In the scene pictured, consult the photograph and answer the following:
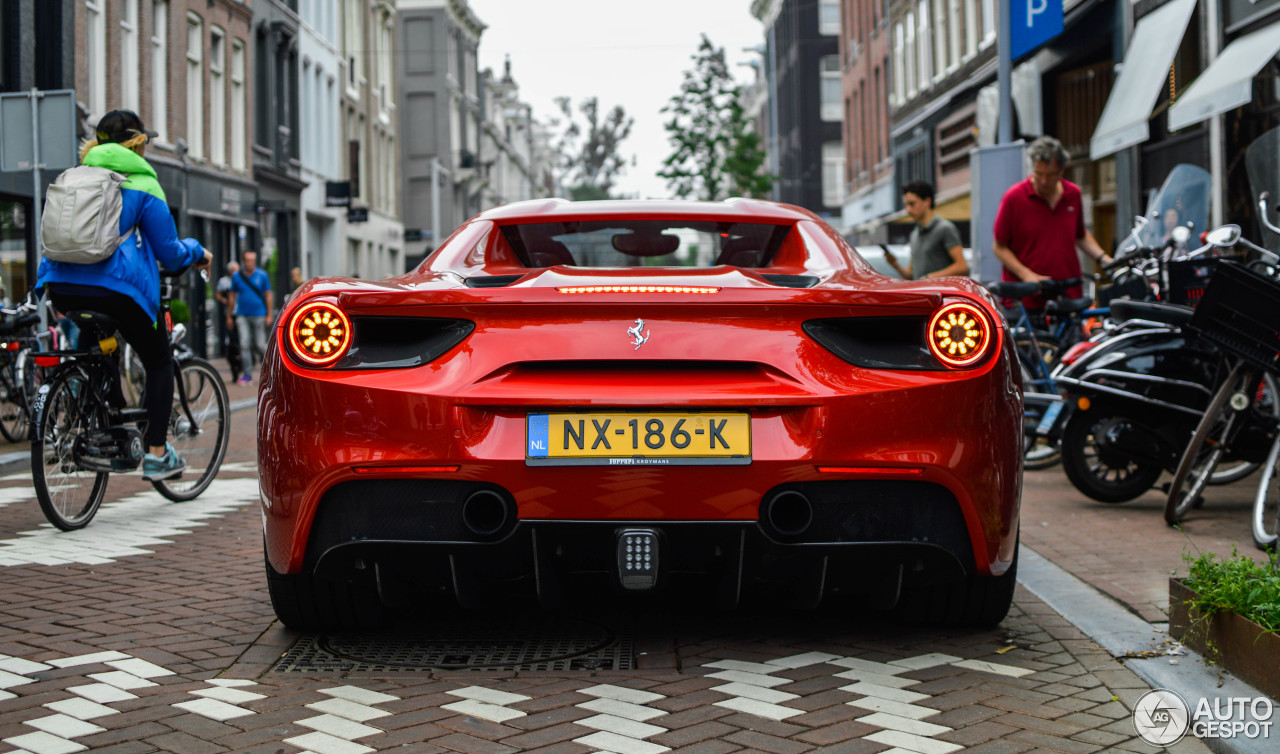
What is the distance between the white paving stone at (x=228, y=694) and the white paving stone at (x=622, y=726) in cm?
81

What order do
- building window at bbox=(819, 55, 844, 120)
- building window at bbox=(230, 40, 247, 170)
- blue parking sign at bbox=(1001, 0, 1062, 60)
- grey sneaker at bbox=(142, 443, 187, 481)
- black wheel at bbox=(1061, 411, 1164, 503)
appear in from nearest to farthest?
grey sneaker at bbox=(142, 443, 187, 481) < black wheel at bbox=(1061, 411, 1164, 503) < blue parking sign at bbox=(1001, 0, 1062, 60) < building window at bbox=(230, 40, 247, 170) < building window at bbox=(819, 55, 844, 120)

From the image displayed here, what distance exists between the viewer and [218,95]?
97.7 ft

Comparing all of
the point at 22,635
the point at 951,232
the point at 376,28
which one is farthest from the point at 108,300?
the point at 376,28

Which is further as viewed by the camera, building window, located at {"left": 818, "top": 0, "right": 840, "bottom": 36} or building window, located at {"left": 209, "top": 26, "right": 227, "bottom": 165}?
building window, located at {"left": 818, "top": 0, "right": 840, "bottom": 36}

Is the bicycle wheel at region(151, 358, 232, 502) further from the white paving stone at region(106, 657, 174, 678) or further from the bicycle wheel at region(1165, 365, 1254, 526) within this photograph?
the bicycle wheel at region(1165, 365, 1254, 526)

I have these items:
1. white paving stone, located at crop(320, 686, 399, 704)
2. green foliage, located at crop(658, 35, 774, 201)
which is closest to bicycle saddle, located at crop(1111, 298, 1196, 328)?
white paving stone, located at crop(320, 686, 399, 704)

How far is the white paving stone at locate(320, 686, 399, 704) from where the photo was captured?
140 inches

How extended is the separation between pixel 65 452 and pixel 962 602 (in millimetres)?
3989

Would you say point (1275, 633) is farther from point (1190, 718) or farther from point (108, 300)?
point (108, 300)

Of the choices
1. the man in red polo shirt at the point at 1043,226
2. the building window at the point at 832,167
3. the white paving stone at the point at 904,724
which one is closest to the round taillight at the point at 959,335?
the white paving stone at the point at 904,724

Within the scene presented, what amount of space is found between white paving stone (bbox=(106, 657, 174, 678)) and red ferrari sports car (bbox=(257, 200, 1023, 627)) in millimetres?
406

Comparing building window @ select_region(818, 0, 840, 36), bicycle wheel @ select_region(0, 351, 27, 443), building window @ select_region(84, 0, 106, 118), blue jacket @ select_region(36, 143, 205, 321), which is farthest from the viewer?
building window @ select_region(818, 0, 840, 36)

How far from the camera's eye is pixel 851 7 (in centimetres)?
5072

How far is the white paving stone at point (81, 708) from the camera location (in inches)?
135
